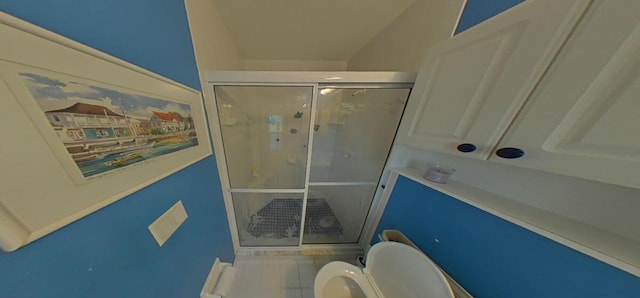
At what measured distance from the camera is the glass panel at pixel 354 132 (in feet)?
4.17

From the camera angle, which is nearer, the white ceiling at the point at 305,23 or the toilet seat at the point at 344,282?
the toilet seat at the point at 344,282

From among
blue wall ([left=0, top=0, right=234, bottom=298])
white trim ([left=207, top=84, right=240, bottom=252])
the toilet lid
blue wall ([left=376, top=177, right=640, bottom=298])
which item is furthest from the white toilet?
white trim ([left=207, top=84, right=240, bottom=252])

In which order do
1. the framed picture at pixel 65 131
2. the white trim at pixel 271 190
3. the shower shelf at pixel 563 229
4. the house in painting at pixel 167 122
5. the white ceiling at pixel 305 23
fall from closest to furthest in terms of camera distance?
the framed picture at pixel 65 131 → the shower shelf at pixel 563 229 → the house in painting at pixel 167 122 → the white ceiling at pixel 305 23 → the white trim at pixel 271 190

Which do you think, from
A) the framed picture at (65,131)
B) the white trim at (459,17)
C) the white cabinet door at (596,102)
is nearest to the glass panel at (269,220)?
the framed picture at (65,131)

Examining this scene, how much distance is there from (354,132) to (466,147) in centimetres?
98

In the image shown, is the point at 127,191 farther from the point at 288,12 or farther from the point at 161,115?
the point at 288,12

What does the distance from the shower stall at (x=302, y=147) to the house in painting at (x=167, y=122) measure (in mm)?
334

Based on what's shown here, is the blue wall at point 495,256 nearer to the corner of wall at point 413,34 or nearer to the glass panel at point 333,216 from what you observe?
the glass panel at point 333,216

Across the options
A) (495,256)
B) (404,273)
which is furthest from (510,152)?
(404,273)

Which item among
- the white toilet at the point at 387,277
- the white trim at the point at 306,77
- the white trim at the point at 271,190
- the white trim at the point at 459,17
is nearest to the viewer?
the white toilet at the point at 387,277

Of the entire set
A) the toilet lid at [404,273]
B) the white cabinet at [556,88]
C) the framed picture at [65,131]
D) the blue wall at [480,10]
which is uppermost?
the blue wall at [480,10]

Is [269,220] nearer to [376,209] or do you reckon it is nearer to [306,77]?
[376,209]

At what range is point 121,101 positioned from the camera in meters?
0.52

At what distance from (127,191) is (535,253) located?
4.93 ft
